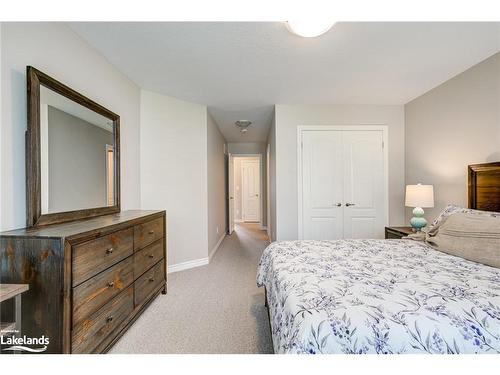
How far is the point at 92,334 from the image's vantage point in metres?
1.36

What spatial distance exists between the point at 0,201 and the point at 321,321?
175 centimetres

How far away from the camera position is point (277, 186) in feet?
11.2

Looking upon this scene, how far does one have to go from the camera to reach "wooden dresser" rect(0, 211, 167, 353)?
1150 millimetres

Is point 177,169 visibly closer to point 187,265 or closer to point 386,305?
point 187,265

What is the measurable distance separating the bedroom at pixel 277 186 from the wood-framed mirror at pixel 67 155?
0.01 m

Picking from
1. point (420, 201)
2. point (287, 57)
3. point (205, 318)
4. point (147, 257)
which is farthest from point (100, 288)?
point (420, 201)

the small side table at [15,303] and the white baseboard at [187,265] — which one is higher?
the small side table at [15,303]

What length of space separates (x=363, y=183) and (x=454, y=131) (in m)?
1.19

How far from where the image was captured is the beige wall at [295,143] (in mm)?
3408

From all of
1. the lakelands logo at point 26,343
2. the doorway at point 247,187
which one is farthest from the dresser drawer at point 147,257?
the doorway at point 247,187

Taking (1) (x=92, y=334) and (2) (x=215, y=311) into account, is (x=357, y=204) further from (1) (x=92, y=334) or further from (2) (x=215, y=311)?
(1) (x=92, y=334)

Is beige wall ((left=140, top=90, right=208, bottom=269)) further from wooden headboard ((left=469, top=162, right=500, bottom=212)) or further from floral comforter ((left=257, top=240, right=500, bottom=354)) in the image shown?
wooden headboard ((left=469, top=162, right=500, bottom=212))

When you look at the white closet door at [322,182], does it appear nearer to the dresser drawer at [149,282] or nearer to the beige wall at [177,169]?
the beige wall at [177,169]
